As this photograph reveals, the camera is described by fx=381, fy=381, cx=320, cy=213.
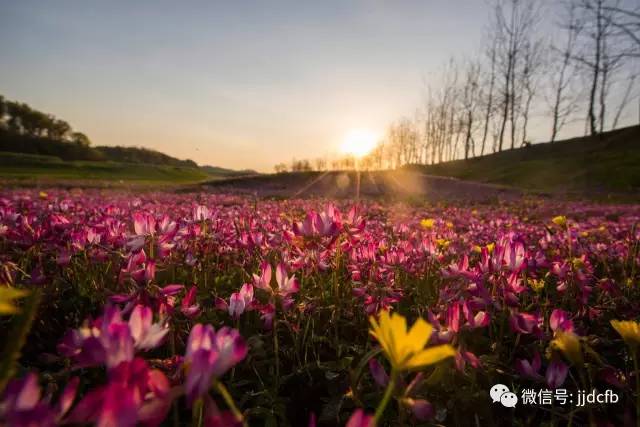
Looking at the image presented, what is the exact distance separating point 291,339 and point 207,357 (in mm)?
1349

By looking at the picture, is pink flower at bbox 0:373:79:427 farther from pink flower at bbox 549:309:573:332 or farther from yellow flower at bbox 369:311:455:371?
pink flower at bbox 549:309:573:332

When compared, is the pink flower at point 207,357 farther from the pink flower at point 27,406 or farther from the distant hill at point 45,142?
the distant hill at point 45,142

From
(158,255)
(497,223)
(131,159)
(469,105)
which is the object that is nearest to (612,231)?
(497,223)

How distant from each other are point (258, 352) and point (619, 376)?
140 centimetres

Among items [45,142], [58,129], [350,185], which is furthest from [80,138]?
[350,185]

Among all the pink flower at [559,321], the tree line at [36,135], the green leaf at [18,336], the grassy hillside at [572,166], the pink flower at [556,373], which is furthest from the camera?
the tree line at [36,135]

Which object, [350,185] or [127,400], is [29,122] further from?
[127,400]

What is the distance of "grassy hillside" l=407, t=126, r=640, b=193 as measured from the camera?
2333cm

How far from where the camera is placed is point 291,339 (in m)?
1.96

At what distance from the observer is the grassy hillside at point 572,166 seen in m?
23.3

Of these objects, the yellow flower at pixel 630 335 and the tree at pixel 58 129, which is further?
the tree at pixel 58 129

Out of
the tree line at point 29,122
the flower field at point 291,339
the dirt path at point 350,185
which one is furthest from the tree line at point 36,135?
the flower field at point 291,339

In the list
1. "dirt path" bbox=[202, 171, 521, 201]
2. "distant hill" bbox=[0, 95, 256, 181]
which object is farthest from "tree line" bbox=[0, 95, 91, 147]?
"dirt path" bbox=[202, 171, 521, 201]

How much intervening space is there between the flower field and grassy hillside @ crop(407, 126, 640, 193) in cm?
2340
